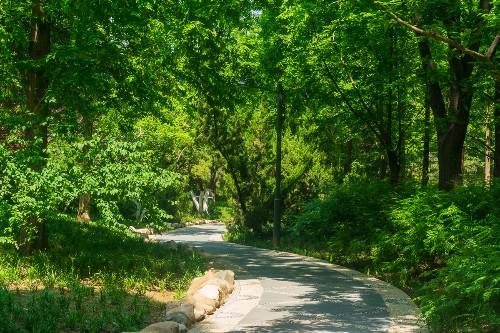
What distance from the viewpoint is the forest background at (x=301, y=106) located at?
34.2 ft

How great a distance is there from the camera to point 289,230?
986 inches

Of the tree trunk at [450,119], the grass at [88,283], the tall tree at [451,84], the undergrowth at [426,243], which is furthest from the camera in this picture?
the tree trunk at [450,119]

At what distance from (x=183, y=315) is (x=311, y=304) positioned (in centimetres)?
278

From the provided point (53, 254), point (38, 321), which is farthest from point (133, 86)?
point (38, 321)

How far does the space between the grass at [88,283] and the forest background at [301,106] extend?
761 mm

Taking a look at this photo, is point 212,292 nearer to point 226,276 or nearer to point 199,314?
point 199,314

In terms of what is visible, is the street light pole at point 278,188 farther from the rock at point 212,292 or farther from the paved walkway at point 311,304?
the rock at point 212,292

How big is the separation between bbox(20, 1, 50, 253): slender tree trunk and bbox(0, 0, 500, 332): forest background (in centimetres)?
5

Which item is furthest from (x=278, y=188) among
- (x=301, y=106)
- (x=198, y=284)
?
(x=198, y=284)

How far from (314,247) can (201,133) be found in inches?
346

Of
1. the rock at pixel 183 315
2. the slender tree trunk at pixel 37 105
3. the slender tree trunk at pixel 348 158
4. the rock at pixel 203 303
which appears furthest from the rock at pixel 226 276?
the slender tree trunk at pixel 348 158

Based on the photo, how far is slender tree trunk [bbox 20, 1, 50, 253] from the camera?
11.6m

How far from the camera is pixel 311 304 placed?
10094mm

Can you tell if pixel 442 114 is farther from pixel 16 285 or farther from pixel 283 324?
pixel 16 285
